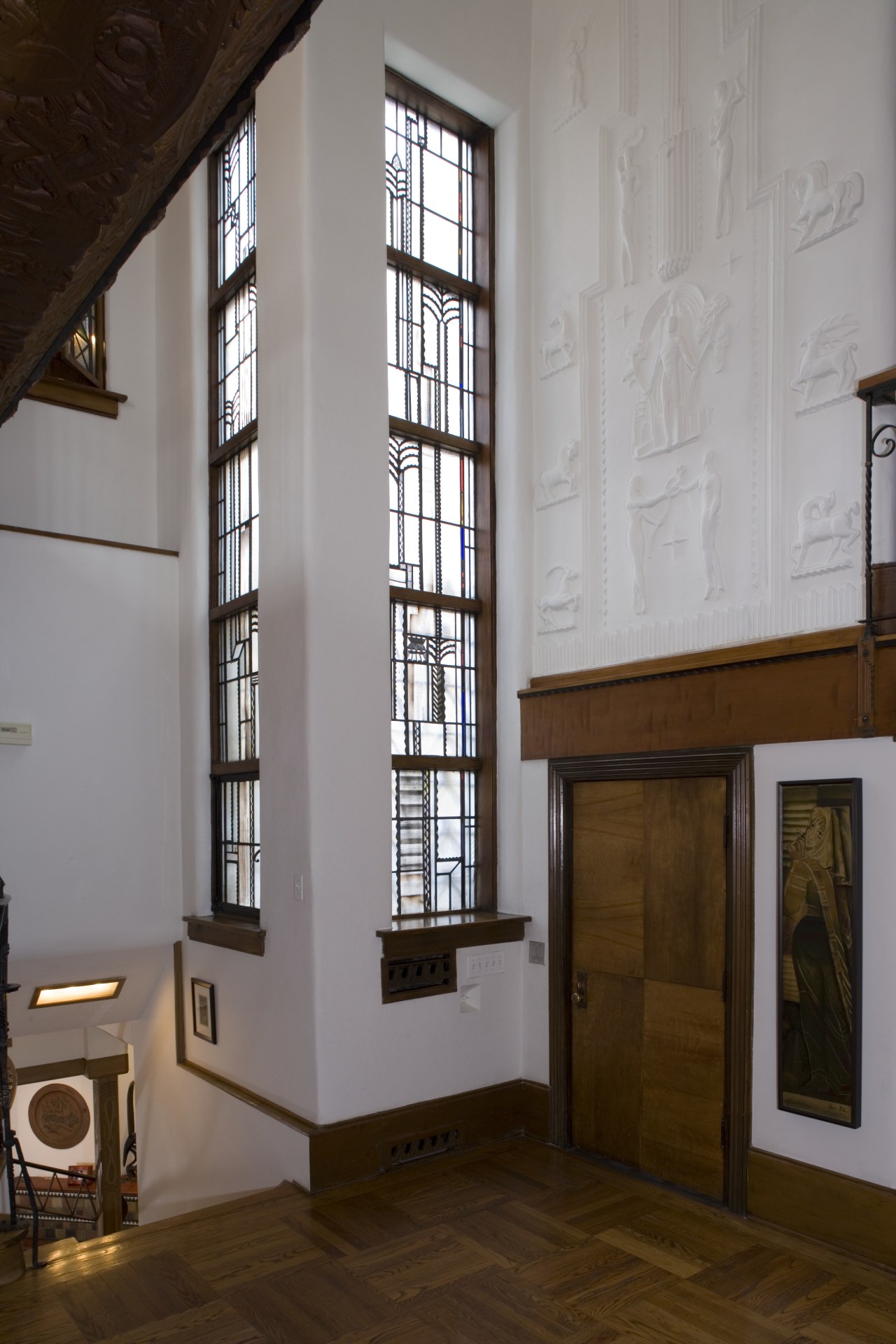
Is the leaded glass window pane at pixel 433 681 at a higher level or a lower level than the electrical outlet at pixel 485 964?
higher

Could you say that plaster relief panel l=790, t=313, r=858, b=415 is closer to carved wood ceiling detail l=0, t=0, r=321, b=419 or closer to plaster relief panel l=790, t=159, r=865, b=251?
plaster relief panel l=790, t=159, r=865, b=251

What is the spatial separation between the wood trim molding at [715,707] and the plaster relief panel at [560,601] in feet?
1.22

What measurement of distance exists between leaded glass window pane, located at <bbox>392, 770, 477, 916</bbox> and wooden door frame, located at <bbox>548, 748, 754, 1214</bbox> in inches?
20.9

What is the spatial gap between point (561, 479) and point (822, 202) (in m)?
1.80

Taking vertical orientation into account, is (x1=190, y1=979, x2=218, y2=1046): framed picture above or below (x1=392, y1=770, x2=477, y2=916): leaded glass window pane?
below

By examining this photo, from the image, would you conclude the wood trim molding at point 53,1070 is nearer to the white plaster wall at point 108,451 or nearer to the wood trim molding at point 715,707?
the white plaster wall at point 108,451

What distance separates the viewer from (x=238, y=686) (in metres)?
5.92

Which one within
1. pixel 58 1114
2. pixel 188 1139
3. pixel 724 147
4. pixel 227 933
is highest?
pixel 724 147

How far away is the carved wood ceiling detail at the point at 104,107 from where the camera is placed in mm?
1106

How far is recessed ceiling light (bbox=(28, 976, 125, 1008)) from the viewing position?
19.5 feet

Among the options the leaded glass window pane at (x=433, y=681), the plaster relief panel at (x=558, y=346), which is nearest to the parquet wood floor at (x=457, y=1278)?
the leaded glass window pane at (x=433, y=681)

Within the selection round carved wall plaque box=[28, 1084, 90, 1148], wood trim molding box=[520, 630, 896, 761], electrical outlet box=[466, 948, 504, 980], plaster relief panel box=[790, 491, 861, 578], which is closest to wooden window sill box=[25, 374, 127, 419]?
wood trim molding box=[520, 630, 896, 761]

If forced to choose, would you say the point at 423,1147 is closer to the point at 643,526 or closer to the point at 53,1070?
the point at 643,526

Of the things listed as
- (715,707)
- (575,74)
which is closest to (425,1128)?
(715,707)
